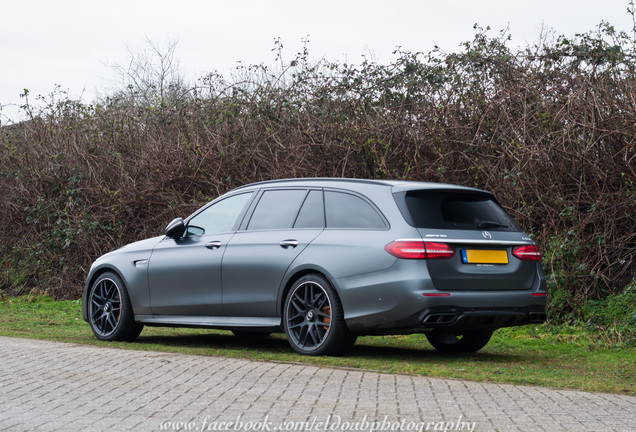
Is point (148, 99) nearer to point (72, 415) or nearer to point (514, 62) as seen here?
point (514, 62)

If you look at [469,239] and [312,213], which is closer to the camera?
[469,239]

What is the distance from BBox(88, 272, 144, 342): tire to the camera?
9.95 metres

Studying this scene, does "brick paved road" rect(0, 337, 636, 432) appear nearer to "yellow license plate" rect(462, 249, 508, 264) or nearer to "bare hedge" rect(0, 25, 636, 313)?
"yellow license plate" rect(462, 249, 508, 264)

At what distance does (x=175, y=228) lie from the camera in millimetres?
9570

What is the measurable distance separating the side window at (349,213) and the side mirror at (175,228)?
1821mm

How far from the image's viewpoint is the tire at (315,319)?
316 inches

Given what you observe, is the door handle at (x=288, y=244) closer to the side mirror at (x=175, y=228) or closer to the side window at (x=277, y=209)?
the side window at (x=277, y=209)

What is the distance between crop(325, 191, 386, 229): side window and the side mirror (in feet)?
5.97

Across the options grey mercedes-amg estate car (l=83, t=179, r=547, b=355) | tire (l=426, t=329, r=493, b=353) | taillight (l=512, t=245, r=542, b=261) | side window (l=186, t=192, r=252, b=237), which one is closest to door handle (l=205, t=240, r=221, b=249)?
grey mercedes-amg estate car (l=83, t=179, r=547, b=355)

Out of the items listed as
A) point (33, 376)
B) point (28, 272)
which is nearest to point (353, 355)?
point (33, 376)

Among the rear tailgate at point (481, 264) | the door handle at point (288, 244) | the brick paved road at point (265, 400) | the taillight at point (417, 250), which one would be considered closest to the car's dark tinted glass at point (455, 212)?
the rear tailgate at point (481, 264)

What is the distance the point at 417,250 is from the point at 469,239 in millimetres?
571

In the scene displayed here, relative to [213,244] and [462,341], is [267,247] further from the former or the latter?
[462,341]

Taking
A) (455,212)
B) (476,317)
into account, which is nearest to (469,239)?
(455,212)
